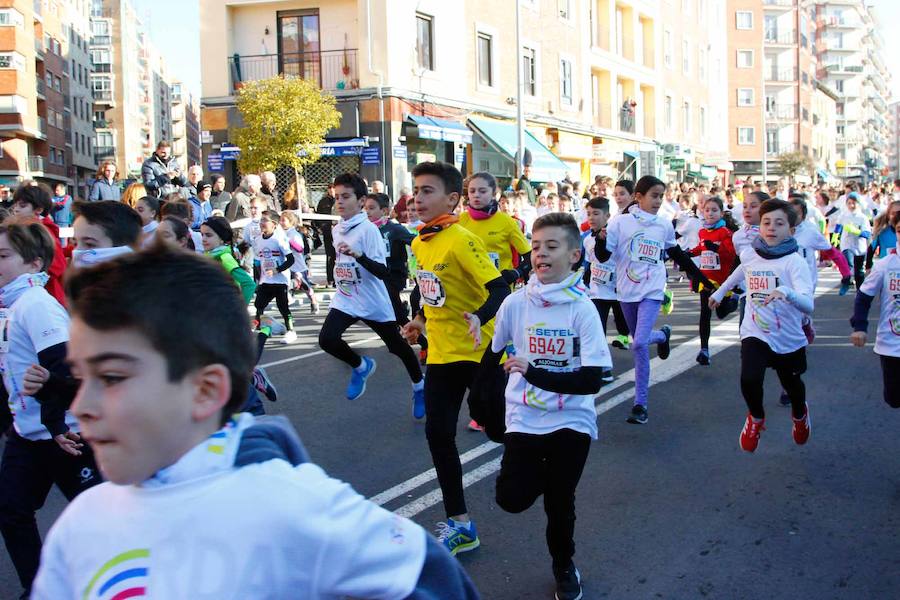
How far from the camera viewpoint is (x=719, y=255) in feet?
33.9

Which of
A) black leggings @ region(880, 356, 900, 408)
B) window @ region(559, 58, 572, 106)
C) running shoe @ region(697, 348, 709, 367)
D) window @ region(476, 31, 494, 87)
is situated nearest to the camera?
black leggings @ region(880, 356, 900, 408)

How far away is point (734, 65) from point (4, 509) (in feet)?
268

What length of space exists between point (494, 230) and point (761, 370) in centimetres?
231

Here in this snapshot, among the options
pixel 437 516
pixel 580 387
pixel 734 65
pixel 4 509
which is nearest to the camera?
pixel 4 509

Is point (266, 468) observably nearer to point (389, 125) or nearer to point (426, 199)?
point (426, 199)

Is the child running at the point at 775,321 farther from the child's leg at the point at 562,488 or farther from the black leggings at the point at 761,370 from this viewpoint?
the child's leg at the point at 562,488

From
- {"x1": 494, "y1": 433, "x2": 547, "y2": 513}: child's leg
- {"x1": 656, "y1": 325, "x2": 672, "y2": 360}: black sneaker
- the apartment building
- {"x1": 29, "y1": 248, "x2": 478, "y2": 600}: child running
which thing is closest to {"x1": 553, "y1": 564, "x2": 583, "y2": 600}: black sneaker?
{"x1": 494, "y1": 433, "x2": 547, "y2": 513}: child's leg

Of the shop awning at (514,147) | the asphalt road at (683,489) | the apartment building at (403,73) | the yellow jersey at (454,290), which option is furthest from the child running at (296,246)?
the shop awning at (514,147)

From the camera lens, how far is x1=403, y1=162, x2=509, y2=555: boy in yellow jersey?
4.89 metres

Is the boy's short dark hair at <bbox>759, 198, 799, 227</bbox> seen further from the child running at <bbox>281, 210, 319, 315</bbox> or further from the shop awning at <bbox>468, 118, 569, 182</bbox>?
the shop awning at <bbox>468, 118, 569, 182</bbox>

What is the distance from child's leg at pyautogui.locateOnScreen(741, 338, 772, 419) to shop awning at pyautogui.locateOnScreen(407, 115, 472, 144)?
20458mm

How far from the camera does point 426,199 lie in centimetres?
536

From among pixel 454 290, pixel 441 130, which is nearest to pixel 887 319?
pixel 454 290

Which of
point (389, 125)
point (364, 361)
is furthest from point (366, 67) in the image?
point (364, 361)
